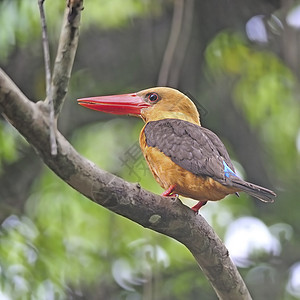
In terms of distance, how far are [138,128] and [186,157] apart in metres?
3.74

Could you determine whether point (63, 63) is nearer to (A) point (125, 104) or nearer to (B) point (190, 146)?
(B) point (190, 146)

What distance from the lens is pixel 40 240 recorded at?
5.34 meters

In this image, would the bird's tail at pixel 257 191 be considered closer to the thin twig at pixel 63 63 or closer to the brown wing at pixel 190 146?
the brown wing at pixel 190 146

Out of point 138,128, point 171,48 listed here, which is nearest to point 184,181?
point 171,48

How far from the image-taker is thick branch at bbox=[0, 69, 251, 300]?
1867mm

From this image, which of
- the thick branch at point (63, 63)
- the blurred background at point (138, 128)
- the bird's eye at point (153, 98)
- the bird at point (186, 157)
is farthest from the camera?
the blurred background at point (138, 128)

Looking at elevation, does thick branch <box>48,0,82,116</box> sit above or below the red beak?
above

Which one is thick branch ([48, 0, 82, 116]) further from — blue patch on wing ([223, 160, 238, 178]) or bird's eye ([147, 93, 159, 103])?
bird's eye ([147, 93, 159, 103])

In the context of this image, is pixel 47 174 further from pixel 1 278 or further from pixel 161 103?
pixel 161 103

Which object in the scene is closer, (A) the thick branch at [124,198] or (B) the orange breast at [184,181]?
(A) the thick branch at [124,198]

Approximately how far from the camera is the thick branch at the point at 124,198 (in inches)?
73.5

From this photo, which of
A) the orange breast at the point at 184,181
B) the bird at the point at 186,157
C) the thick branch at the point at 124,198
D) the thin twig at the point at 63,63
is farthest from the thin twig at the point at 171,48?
the thin twig at the point at 63,63

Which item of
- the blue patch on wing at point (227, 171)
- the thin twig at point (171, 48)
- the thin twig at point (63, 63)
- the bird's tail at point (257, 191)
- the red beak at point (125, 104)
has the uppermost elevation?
the thin twig at point (63, 63)

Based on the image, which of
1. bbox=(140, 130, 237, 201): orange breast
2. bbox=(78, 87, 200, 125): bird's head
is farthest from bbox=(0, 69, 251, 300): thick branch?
bbox=(78, 87, 200, 125): bird's head
